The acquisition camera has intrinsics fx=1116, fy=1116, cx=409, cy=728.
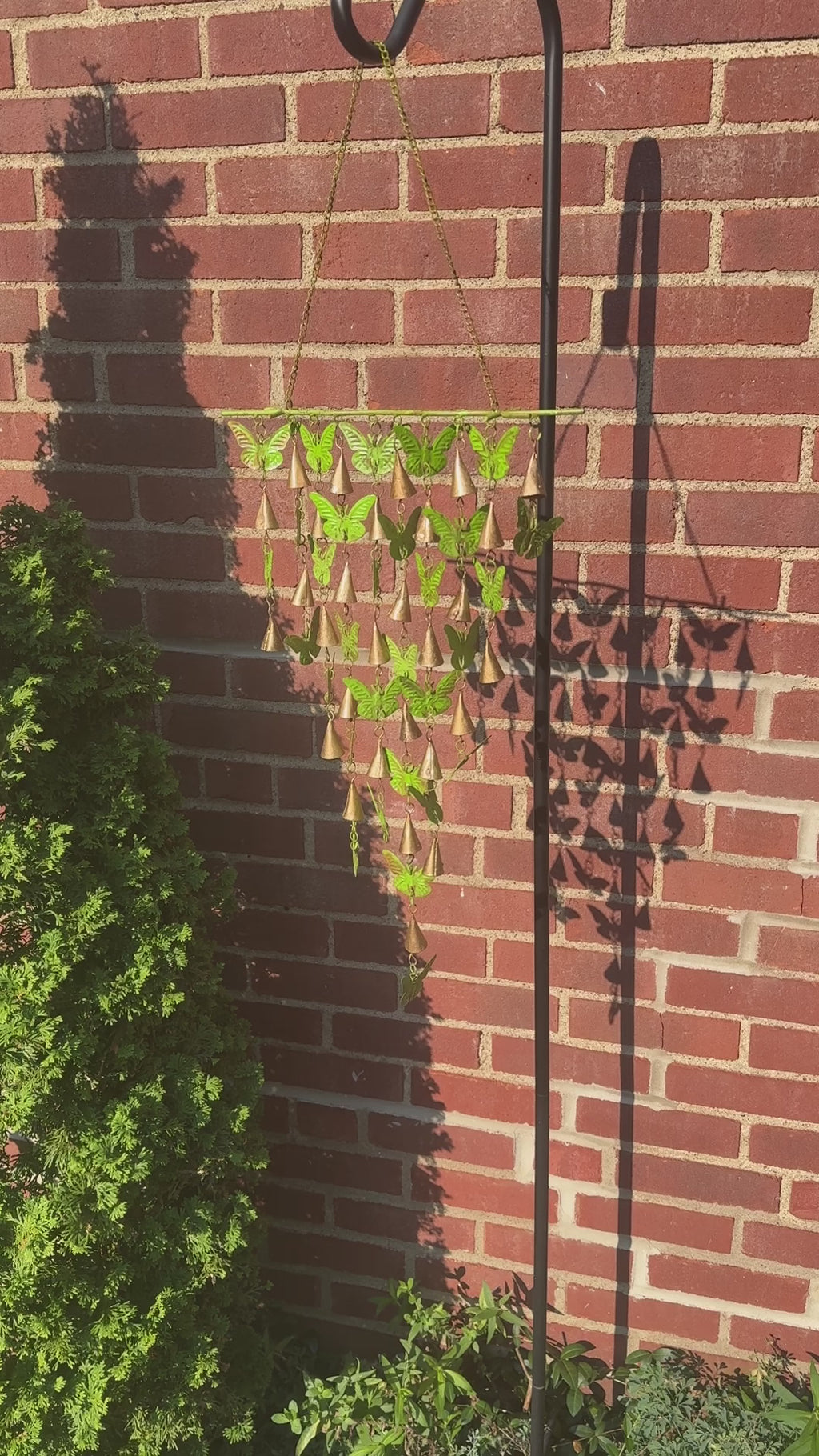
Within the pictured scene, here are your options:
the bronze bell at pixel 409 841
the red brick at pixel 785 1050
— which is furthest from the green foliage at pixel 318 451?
the red brick at pixel 785 1050

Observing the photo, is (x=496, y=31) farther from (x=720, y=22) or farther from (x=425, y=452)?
(x=425, y=452)

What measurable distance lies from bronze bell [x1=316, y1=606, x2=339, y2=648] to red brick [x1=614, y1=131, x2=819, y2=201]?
2.60ft

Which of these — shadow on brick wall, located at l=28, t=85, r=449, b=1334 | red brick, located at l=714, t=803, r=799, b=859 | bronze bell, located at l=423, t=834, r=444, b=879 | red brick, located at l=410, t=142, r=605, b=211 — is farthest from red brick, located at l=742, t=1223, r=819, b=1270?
red brick, located at l=410, t=142, r=605, b=211

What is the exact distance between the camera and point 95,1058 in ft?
5.47

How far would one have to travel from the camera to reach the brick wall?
63.5 inches

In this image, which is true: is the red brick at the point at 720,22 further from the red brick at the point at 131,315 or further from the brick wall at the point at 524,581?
the red brick at the point at 131,315

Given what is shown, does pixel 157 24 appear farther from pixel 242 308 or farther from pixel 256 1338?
pixel 256 1338

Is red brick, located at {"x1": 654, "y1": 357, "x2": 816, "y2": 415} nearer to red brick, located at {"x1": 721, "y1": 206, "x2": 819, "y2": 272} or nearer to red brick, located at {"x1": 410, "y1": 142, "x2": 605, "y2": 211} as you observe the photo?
red brick, located at {"x1": 721, "y1": 206, "x2": 819, "y2": 272}

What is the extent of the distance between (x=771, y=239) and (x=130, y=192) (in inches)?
39.9

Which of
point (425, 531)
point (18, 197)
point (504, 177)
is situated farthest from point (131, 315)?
point (425, 531)

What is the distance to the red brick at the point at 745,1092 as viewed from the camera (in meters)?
1.90

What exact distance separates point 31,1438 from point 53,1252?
0.29 meters

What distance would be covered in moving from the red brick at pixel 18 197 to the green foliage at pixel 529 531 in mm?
1134

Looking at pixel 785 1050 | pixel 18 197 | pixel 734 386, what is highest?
pixel 18 197
